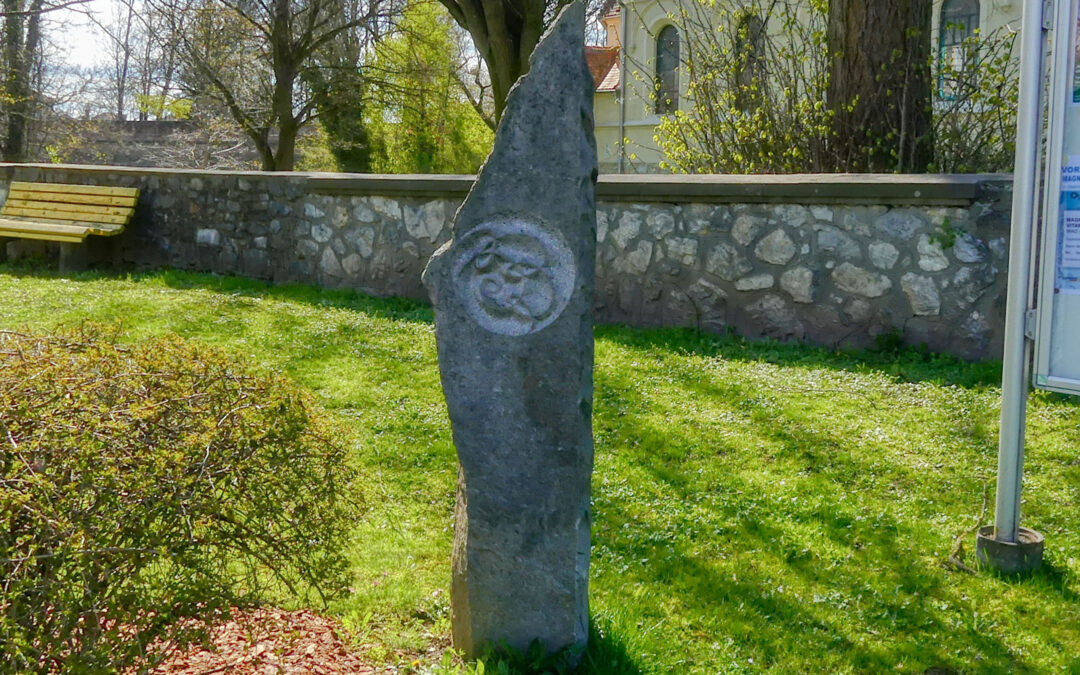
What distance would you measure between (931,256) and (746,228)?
129 centimetres

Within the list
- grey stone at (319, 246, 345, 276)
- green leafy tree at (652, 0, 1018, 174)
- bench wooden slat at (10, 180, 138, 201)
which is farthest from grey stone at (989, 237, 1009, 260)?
bench wooden slat at (10, 180, 138, 201)

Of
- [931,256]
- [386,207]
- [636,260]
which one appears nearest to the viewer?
[931,256]

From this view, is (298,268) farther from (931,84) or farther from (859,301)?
(931,84)

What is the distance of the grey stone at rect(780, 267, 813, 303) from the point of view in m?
6.87

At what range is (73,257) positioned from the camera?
10.3m

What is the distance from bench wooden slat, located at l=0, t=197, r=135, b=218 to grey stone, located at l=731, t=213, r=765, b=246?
21.7 ft

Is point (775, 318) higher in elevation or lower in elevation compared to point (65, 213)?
lower

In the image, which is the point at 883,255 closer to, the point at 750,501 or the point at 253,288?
the point at 750,501

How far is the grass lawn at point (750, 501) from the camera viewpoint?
338cm

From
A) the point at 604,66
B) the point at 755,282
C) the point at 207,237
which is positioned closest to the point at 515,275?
the point at 755,282

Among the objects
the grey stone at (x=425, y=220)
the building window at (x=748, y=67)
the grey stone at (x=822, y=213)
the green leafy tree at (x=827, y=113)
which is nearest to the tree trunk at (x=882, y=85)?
the green leafy tree at (x=827, y=113)

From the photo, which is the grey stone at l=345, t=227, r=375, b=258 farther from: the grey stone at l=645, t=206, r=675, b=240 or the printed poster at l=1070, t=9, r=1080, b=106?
the printed poster at l=1070, t=9, r=1080, b=106

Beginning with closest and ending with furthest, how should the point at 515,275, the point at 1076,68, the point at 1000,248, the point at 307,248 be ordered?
the point at 515,275 < the point at 1076,68 < the point at 1000,248 < the point at 307,248

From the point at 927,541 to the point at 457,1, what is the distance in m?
9.82
